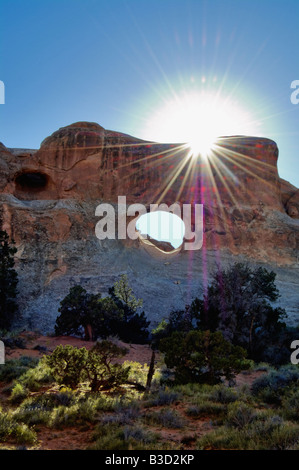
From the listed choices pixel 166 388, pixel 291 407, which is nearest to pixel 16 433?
pixel 166 388

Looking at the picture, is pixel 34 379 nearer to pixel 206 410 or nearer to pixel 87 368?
pixel 87 368

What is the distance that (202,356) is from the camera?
10609mm

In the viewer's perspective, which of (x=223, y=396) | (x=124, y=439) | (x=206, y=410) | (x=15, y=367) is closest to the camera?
(x=124, y=439)

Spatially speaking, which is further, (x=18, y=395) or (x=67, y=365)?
(x=67, y=365)

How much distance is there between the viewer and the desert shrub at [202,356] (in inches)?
408

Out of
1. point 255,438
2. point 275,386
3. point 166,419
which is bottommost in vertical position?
point 275,386

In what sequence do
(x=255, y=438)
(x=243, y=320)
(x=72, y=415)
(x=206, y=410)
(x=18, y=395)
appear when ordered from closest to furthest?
(x=255, y=438)
(x=72, y=415)
(x=206, y=410)
(x=18, y=395)
(x=243, y=320)

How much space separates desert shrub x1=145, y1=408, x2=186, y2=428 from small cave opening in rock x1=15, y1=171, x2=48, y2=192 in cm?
2866

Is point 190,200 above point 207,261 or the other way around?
above

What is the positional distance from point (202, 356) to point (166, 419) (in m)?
4.20

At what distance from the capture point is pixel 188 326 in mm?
17766

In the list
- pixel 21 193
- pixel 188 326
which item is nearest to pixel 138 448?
pixel 188 326
